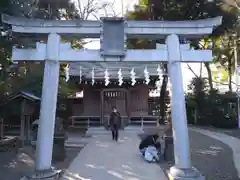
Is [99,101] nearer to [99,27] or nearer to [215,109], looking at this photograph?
[215,109]

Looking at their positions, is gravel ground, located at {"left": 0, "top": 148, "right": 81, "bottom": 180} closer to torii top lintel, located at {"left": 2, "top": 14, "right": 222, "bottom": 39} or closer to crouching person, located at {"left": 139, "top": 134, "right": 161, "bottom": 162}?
crouching person, located at {"left": 139, "top": 134, "right": 161, "bottom": 162}

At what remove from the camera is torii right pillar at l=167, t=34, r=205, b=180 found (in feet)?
26.5

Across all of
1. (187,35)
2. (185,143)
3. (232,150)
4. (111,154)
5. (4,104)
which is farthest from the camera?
(4,104)

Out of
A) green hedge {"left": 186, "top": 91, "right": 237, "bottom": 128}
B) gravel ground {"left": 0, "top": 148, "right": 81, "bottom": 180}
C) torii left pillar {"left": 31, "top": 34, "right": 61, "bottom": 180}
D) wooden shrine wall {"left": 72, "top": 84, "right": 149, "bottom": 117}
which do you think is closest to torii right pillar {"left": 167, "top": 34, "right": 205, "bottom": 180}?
torii left pillar {"left": 31, "top": 34, "right": 61, "bottom": 180}

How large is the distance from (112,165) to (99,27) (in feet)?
15.2

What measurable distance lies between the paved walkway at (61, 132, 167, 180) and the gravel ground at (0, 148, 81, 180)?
37 centimetres

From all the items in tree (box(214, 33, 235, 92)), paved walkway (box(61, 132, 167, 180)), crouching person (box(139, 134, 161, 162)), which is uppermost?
tree (box(214, 33, 235, 92))

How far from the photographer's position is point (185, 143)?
824cm

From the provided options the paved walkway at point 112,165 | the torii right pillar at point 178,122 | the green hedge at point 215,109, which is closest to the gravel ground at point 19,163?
the paved walkway at point 112,165

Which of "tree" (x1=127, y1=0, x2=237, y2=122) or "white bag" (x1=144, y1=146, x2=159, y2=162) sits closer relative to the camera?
"white bag" (x1=144, y1=146, x2=159, y2=162)

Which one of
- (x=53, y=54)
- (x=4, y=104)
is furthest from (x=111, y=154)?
(x=4, y=104)

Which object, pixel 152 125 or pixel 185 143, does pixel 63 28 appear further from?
pixel 152 125

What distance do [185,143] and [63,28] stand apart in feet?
15.4

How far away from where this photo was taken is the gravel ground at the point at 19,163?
365 inches
